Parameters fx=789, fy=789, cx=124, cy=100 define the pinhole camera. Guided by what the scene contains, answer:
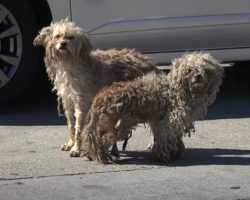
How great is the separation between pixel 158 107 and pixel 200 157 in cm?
61

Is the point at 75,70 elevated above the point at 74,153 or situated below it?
above

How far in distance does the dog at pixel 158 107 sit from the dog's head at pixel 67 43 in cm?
37

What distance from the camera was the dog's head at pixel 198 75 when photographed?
6.10 metres

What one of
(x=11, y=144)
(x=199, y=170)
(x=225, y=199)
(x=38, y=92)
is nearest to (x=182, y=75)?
(x=199, y=170)

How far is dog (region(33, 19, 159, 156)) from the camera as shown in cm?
617

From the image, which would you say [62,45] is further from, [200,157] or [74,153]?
[200,157]

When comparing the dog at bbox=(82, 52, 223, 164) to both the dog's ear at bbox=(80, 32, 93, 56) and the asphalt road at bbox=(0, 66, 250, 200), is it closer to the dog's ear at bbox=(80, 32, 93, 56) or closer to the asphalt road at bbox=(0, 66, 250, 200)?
the asphalt road at bbox=(0, 66, 250, 200)

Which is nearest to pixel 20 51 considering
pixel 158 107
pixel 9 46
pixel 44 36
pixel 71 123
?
pixel 9 46

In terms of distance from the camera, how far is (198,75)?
20.0ft

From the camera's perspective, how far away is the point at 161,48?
768cm

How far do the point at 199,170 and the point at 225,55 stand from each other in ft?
6.83

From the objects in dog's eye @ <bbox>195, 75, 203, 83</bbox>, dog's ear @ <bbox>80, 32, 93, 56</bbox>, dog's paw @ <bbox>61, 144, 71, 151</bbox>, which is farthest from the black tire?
dog's eye @ <bbox>195, 75, 203, 83</bbox>

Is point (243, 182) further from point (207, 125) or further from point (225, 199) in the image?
point (207, 125)

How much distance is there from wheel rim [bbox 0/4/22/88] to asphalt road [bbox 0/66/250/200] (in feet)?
1.34
